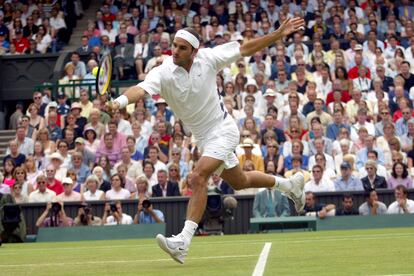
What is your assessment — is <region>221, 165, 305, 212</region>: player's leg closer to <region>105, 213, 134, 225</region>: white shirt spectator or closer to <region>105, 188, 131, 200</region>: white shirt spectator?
<region>105, 213, 134, 225</region>: white shirt spectator

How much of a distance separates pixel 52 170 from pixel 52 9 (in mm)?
10685

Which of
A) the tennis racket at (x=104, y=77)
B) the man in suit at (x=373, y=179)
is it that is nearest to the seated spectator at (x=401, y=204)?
the man in suit at (x=373, y=179)

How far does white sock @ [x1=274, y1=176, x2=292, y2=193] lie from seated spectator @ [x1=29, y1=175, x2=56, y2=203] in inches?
327

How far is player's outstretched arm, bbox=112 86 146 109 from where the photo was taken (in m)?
A: 10.2

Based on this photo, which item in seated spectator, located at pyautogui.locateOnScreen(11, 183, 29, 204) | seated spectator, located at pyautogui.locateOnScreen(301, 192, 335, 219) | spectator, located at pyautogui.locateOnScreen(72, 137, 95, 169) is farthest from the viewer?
spectator, located at pyautogui.locateOnScreen(72, 137, 95, 169)

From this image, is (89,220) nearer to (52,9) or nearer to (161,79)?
(161,79)

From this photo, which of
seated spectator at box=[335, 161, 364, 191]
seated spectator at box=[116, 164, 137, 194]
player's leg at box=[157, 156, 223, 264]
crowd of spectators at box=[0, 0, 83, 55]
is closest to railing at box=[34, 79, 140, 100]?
crowd of spectators at box=[0, 0, 83, 55]

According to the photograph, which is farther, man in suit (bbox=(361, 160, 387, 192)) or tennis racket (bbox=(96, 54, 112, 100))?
man in suit (bbox=(361, 160, 387, 192))

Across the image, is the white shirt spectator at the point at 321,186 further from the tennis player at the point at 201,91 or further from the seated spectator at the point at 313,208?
the tennis player at the point at 201,91

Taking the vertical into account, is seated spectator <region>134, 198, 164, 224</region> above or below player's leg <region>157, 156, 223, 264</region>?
below

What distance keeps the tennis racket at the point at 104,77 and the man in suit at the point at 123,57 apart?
1419 cm

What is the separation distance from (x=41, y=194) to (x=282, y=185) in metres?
8.52

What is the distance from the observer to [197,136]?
37.2 feet

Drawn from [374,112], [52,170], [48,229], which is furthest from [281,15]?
[48,229]
